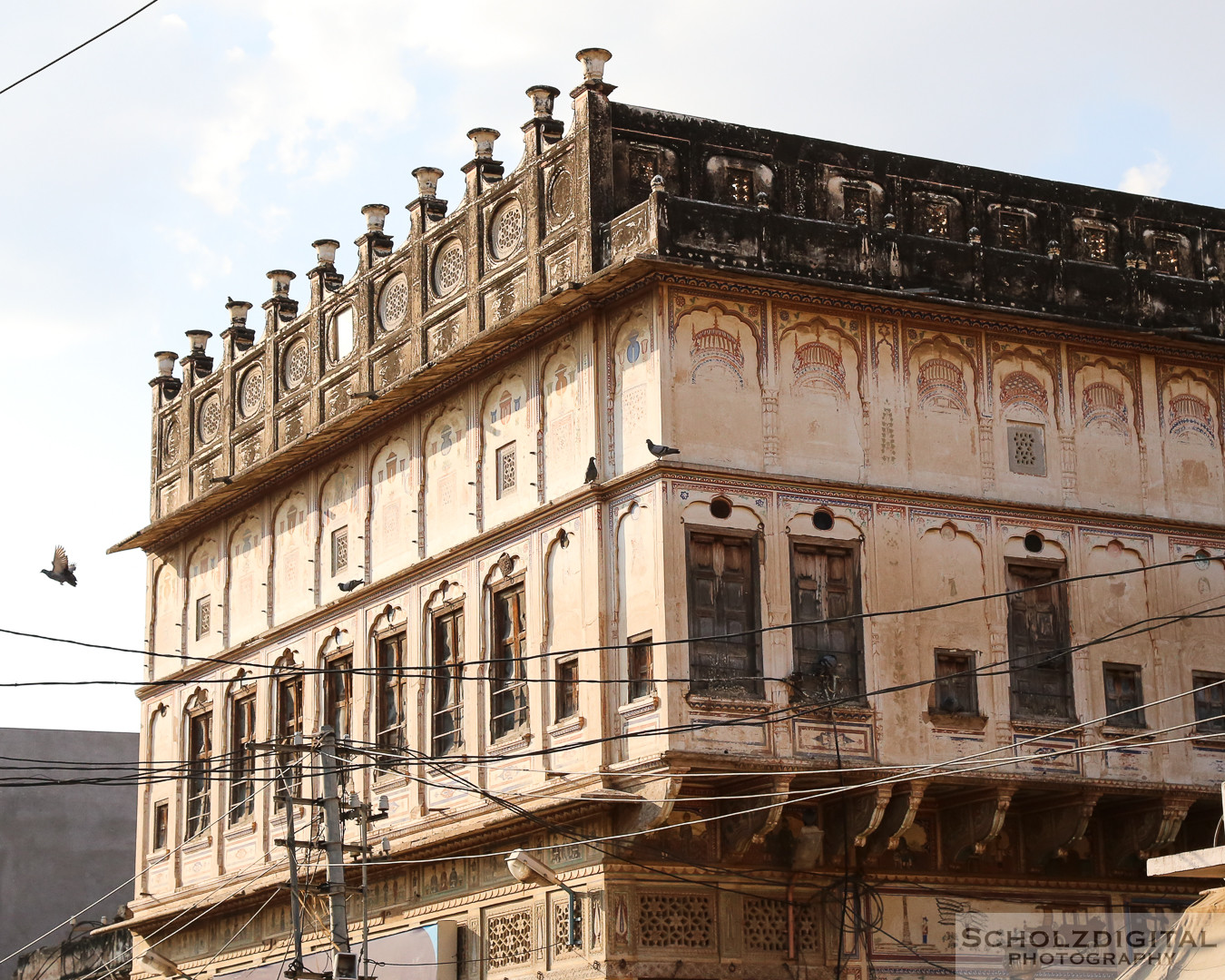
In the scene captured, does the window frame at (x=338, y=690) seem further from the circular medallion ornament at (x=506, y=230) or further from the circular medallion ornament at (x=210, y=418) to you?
the circular medallion ornament at (x=506, y=230)

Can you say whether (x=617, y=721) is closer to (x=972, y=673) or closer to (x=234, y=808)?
(x=972, y=673)

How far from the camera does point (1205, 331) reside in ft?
80.4

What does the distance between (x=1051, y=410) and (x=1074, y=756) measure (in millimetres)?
3792

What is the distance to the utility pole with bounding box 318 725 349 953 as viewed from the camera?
70.0 ft

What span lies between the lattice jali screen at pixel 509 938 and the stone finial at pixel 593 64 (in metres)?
8.70

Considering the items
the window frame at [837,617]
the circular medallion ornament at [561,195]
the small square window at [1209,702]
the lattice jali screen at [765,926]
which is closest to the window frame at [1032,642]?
the small square window at [1209,702]

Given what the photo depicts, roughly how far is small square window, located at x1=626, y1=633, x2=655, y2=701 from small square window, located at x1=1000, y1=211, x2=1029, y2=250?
21.5 feet

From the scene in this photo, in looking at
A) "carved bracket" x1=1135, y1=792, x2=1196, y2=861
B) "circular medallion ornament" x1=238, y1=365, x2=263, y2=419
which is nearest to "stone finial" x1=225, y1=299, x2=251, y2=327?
"circular medallion ornament" x1=238, y1=365, x2=263, y2=419

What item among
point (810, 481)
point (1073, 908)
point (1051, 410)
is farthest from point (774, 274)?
point (1073, 908)

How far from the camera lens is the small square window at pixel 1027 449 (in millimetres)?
23484

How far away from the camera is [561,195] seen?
23.5 metres

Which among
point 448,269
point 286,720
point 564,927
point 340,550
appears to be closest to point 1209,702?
point 564,927

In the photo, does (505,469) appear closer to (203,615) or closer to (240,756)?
(240,756)

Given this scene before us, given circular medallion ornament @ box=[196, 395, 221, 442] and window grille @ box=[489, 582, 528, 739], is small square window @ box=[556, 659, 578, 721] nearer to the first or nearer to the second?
window grille @ box=[489, 582, 528, 739]
